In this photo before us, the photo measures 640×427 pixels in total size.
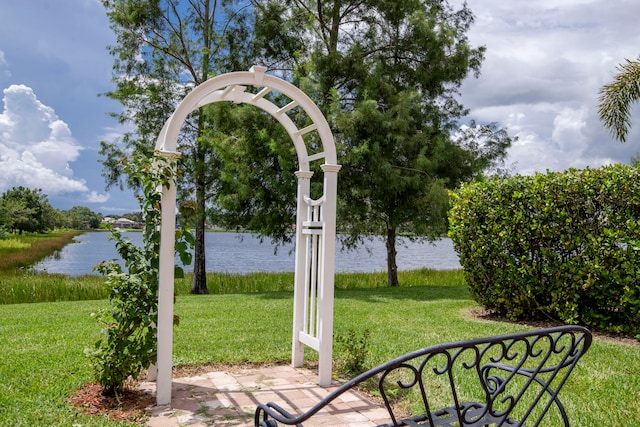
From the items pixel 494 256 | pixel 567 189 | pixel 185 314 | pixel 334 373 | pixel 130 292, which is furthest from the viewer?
pixel 185 314

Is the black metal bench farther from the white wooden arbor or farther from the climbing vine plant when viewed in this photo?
the climbing vine plant

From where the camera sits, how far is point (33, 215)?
40.6m

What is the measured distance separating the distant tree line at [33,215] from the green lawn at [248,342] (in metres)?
25.8

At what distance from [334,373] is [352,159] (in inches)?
231

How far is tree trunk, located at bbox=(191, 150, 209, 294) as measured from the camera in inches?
456

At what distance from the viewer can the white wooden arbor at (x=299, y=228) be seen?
3.56 meters

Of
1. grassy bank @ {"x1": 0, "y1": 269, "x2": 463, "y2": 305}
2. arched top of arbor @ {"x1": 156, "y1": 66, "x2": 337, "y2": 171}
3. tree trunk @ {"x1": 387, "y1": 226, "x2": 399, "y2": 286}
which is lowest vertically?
grassy bank @ {"x1": 0, "y1": 269, "x2": 463, "y2": 305}

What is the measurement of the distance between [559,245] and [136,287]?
496cm

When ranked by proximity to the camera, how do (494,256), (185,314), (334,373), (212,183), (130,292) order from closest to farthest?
(130,292)
(334,373)
(494,256)
(185,314)
(212,183)

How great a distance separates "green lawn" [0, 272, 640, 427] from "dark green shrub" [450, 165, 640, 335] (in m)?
0.53

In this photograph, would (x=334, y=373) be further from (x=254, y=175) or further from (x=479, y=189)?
(x=254, y=175)

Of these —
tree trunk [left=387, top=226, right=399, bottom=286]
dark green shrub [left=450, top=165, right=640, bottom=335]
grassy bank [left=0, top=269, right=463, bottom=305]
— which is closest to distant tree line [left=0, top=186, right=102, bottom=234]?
grassy bank [left=0, top=269, right=463, bottom=305]

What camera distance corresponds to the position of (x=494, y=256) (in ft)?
21.6

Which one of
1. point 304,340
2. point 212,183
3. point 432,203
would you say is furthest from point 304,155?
point 212,183
